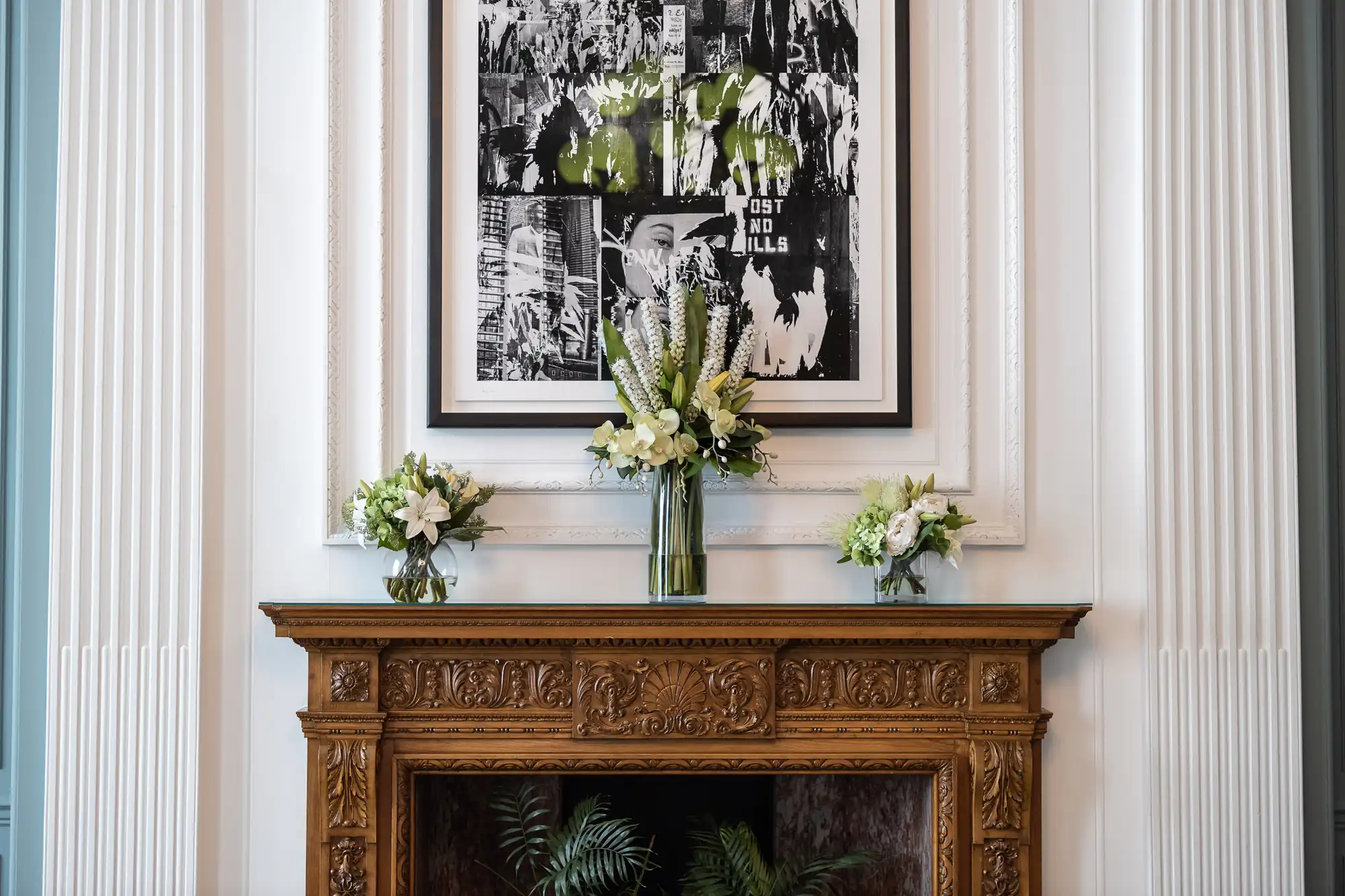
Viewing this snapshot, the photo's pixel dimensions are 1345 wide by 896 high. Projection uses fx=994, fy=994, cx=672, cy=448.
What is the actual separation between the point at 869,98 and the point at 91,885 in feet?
8.40

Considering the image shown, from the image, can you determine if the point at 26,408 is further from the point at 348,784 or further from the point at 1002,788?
the point at 1002,788

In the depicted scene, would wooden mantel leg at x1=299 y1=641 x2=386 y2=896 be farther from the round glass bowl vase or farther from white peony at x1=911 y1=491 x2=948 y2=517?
white peony at x1=911 y1=491 x2=948 y2=517

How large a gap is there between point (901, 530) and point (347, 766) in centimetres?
132

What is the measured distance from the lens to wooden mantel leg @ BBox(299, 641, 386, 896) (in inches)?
86.2

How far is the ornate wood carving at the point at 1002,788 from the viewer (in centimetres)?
221

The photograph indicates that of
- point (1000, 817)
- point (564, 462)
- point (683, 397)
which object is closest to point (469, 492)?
point (564, 462)

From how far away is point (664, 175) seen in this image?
2391 mm

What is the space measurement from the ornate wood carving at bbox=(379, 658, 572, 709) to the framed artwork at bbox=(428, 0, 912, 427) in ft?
1.85

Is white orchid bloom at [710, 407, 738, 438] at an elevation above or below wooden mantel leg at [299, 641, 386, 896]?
above

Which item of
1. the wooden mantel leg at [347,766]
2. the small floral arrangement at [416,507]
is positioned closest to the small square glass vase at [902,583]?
the small floral arrangement at [416,507]

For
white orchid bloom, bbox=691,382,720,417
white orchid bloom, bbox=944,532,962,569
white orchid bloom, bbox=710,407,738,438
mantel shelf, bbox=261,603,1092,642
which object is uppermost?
white orchid bloom, bbox=691,382,720,417

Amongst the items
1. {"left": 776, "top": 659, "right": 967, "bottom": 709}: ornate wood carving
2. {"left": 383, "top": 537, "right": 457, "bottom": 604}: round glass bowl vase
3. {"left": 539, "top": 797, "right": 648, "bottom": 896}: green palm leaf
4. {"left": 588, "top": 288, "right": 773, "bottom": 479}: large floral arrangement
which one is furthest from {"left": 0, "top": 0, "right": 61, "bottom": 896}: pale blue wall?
{"left": 776, "top": 659, "right": 967, "bottom": 709}: ornate wood carving

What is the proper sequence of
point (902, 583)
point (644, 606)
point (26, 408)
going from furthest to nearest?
1. point (26, 408)
2. point (902, 583)
3. point (644, 606)

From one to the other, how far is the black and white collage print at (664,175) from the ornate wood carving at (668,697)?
27.1 inches
